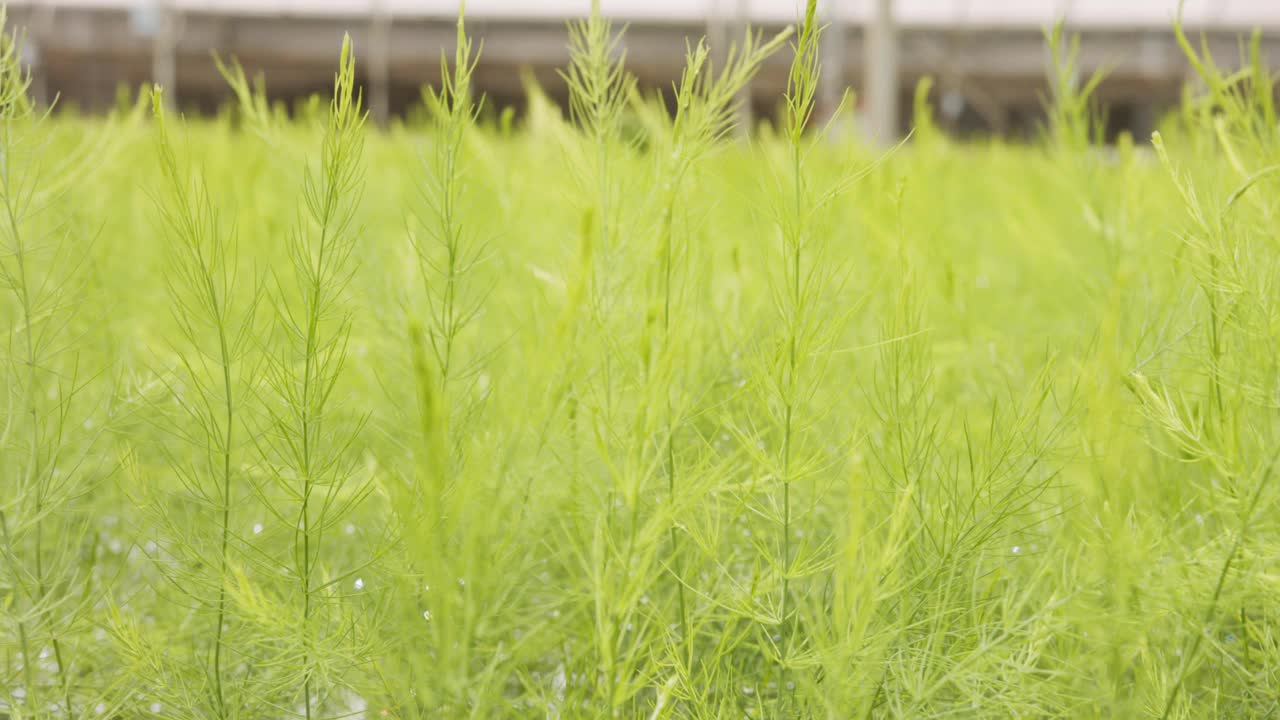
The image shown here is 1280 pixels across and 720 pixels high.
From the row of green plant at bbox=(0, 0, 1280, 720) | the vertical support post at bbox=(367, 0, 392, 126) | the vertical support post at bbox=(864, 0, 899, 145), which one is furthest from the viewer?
the vertical support post at bbox=(367, 0, 392, 126)

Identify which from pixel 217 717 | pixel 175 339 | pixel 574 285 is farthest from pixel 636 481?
pixel 175 339

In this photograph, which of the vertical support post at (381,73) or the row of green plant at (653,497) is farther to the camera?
the vertical support post at (381,73)

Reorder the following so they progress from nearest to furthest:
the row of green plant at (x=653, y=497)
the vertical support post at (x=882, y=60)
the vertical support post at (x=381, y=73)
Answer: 1. the row of green plant at (x=653, y=497)
2. the vertical support post at (x=882, y=60)
3. the vertical support post at (x=381, y=73)

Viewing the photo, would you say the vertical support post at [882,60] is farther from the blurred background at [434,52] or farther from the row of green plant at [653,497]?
the blurred background at [434,52]

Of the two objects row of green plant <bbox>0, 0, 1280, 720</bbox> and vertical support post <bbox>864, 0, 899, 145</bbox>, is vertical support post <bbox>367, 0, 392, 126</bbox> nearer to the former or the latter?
vertical support post <bbox>864, 0, 899, 145</bbox>

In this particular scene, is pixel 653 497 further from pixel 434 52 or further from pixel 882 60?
pixel 434 52

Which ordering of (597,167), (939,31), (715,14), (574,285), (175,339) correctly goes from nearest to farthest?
(574,285), (597,167), (175,339), (715,14), (939,31)

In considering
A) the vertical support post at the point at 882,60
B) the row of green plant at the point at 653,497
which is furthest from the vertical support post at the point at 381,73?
the row of green plant at the point at 653,497

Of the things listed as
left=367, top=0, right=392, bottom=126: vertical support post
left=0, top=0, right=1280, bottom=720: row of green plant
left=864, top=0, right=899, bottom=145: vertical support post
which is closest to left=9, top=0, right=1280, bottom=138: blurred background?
left=367, top=0, right=392, bottom=126: vertical support post

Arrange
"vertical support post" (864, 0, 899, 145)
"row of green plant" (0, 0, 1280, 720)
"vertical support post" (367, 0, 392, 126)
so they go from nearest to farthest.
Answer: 1. "row of green plant" (0, 0, 1280, 720)
2. "vertical support post" (864, 0, 899, 145)
3. "vertical support post" (367, 0, 392, 126)

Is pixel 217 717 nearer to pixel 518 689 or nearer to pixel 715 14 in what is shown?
pixel 518 689

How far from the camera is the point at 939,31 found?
3.63m

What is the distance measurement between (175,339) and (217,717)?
0.42 metres

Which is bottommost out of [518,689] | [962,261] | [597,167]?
[518,689]
